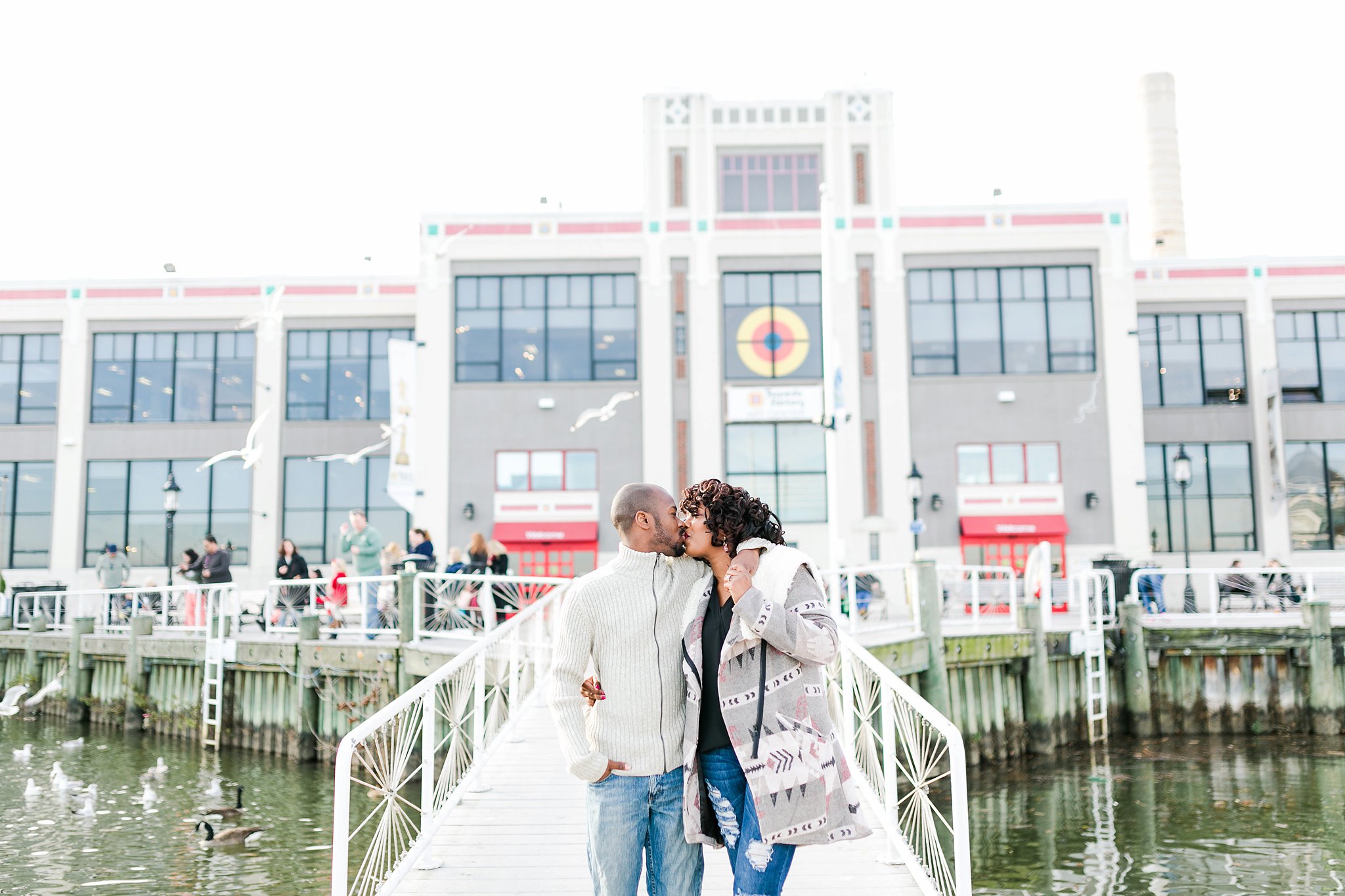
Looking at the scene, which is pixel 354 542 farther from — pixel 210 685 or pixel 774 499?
pixel 774 499

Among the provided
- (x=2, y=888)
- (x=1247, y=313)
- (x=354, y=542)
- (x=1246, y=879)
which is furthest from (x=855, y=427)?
(x=2, y=888)

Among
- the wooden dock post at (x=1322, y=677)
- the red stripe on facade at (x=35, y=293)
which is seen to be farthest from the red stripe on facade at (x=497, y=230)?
the wooden dock post at (x=1322, y=677)

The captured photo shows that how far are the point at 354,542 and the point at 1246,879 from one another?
1169 cm

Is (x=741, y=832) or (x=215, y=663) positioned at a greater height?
(x=741, y=832)

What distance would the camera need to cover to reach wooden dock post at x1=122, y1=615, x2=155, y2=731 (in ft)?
64.8

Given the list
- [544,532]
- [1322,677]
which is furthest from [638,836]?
[544,532]

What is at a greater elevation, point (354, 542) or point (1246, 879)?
point (354, 542)

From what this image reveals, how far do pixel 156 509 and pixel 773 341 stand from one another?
18.9 meters

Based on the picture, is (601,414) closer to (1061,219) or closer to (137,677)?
(1061,219)

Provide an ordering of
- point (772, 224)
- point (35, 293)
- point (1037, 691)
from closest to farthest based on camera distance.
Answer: point (1037, 691)
point (772, 224)
point (35, 293)

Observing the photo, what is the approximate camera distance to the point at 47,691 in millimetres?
20781

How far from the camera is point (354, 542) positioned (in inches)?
637

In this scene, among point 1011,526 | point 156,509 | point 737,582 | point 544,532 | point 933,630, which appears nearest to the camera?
point 737,582

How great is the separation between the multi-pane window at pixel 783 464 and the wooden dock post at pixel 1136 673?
12.0 metres
